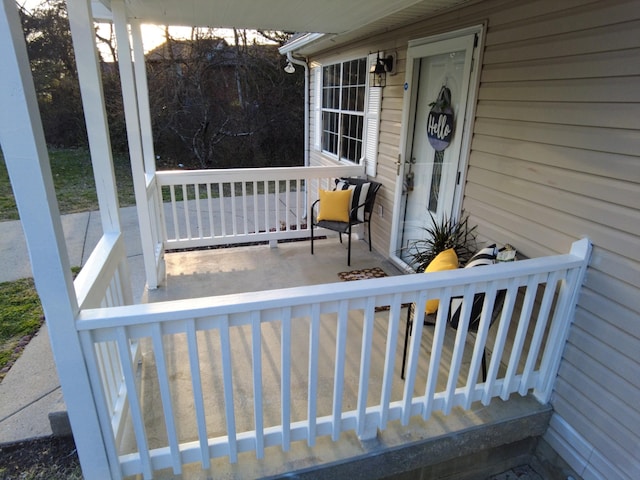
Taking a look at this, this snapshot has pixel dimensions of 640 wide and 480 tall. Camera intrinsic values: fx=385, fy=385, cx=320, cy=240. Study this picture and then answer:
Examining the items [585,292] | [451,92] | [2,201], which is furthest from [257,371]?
[451,92]

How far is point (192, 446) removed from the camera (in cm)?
162

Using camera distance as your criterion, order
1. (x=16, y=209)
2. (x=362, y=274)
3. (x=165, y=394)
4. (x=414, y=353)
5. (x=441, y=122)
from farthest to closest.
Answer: (x=362, y=274)
(x=441, y=122)
(x=414, y=353)
(x=165, y=394)
(x=16, y=209)

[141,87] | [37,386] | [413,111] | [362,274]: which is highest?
[141,87]

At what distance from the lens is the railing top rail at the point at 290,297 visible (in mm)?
1360

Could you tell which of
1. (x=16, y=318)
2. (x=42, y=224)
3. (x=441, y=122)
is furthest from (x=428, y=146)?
(x=16, y=318)

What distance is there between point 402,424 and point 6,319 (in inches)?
125

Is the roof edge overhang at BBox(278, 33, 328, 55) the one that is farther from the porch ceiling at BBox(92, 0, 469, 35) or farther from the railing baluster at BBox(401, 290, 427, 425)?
the railing baluster at BBox(401, 290, 427, 425)

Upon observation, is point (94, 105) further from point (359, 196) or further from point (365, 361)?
point (359, 196)

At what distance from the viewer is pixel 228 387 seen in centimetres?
154

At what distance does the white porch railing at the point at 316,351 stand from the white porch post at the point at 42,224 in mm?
51

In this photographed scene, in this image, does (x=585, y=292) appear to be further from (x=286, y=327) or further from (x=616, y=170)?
(x=286, y=327)

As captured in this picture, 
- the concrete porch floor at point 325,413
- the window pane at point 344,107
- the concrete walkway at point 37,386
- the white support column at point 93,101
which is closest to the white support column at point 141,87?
the concrete walkway at point 37,386

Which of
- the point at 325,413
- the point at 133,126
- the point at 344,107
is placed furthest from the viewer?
the point at 344,107

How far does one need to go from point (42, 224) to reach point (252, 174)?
3.01 m
